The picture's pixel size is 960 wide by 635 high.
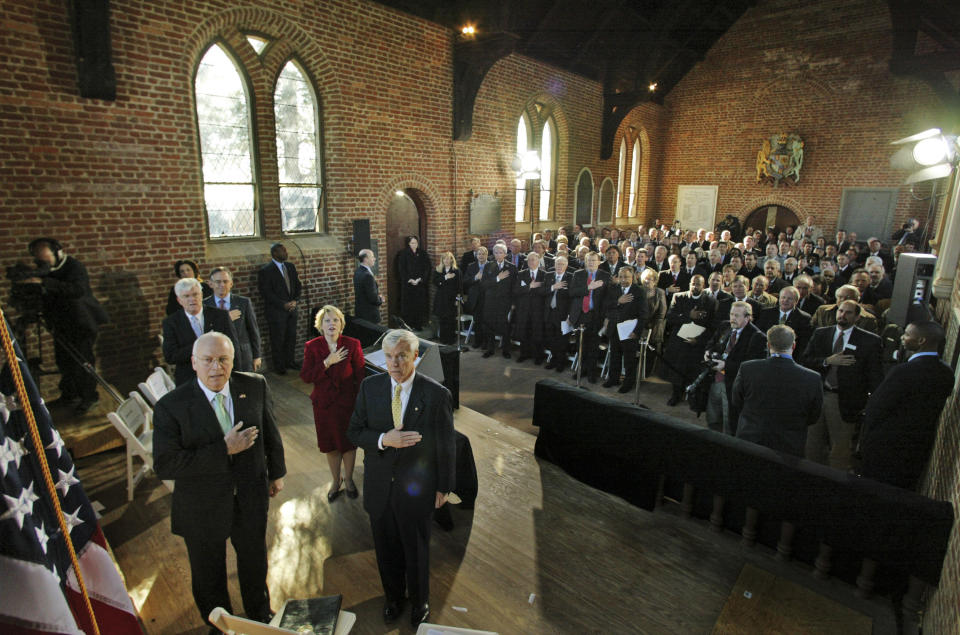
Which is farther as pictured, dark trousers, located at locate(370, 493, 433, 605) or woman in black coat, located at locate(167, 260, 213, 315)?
woman in black coat, located at locate(167, 260, 213, 315)

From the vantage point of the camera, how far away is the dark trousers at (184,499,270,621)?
9.15ft

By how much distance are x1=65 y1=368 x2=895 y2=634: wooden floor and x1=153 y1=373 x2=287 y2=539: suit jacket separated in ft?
3.09

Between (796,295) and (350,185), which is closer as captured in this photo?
(796,295)

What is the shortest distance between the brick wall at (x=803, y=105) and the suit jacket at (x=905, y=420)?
45.4 feet

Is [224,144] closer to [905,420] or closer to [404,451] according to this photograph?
[404,451]

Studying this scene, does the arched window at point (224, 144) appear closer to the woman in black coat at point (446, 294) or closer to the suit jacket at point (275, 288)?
the suit jacket at point (275, 288)

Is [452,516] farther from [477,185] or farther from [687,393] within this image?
[477,185]

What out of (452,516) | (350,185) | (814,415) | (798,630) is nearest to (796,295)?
(814,415)

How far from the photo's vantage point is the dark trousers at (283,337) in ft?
24.5

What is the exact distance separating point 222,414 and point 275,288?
4856 mm

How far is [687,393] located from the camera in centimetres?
650

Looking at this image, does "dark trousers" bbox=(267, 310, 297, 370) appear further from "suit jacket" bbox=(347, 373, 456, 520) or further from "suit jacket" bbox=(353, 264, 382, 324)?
"suit jacket" bbox=(347, 373, 456, 520)

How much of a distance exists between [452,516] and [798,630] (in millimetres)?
2422

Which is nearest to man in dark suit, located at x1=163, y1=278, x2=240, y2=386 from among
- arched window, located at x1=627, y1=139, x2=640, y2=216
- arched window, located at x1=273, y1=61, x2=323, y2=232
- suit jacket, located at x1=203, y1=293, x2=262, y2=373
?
suit jacket, located at x1=203, y1=293, x2=262, y2=373
